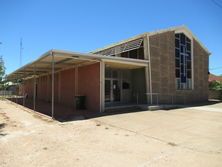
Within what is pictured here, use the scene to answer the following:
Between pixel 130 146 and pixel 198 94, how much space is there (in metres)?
18.1

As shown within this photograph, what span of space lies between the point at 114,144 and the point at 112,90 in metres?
11.1

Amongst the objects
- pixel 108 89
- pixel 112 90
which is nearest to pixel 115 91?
pixel 112 90

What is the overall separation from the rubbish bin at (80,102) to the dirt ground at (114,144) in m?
4.99

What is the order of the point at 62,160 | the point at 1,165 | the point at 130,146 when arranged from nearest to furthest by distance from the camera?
the point at 1,165, the point at 62,160, the point at 130,146

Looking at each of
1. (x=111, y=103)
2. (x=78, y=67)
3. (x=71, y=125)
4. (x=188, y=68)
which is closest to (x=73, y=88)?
(x=78, y=67)

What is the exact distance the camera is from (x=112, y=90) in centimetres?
1773

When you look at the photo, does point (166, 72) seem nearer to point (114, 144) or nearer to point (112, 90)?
point (112, 90)

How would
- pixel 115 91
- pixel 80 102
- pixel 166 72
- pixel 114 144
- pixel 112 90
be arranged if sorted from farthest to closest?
pixel 166 72 < pixel 115 91 < pixel 112 90 < pixel 80 102 < pixel 114 144

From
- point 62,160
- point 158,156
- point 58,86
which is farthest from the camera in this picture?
point 58,86

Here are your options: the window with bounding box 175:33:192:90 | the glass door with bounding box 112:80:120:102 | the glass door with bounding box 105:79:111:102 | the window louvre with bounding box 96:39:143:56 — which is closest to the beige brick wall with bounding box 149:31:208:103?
the window with bounding box 175:33:192:90

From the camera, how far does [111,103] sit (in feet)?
56.7

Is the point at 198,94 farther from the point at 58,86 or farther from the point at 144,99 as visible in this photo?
the point at 58,86

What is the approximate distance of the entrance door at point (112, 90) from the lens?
17333 mm

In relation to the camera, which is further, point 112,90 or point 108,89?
point 112,90
